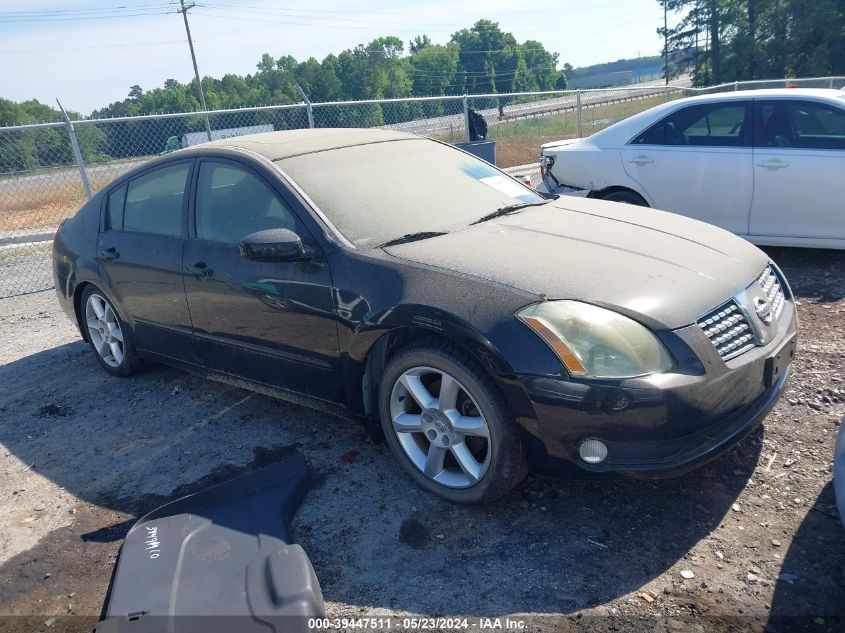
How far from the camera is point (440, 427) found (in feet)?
10.2

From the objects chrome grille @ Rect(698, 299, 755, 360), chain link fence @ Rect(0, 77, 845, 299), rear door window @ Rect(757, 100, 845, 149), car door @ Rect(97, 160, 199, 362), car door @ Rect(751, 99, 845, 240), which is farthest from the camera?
chain link fence @ Rect(0, 77, 845, 299)

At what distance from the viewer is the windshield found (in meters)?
3.60

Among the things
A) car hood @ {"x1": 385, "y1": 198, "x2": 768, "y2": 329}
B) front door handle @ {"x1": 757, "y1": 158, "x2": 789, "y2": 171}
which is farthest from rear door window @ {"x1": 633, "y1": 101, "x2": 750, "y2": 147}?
car hood @ {"x1": 385, "y1": 198, "x2": 768, "y2": 329}

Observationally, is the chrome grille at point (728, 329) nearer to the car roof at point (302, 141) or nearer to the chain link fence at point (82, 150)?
the car roof at point (302, 141)

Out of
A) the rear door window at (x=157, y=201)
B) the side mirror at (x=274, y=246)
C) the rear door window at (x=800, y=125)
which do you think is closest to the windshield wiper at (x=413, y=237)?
the side mirror at (x=274, y=246)

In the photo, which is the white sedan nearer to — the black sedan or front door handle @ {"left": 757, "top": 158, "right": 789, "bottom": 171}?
front door handle @ {"left": 757, "top": 158, "right": 789, "bottom": 171}

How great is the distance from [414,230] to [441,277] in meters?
0.57

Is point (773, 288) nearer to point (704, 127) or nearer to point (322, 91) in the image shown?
point (704, 127)

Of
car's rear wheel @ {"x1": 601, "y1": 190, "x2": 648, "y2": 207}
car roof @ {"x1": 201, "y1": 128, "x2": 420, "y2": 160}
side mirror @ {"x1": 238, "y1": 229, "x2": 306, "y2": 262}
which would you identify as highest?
car roof @ {"x1": 201, "y1": 128, "x2": 420, "y2": 160}

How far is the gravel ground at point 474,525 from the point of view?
2527 millimetres

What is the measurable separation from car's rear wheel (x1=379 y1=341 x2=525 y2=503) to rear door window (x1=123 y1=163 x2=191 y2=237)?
1.86 m

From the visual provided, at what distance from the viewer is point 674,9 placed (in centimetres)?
5822

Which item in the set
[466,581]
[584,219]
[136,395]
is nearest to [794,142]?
[584,219]

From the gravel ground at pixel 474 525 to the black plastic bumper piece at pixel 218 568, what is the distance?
0.16 meters
